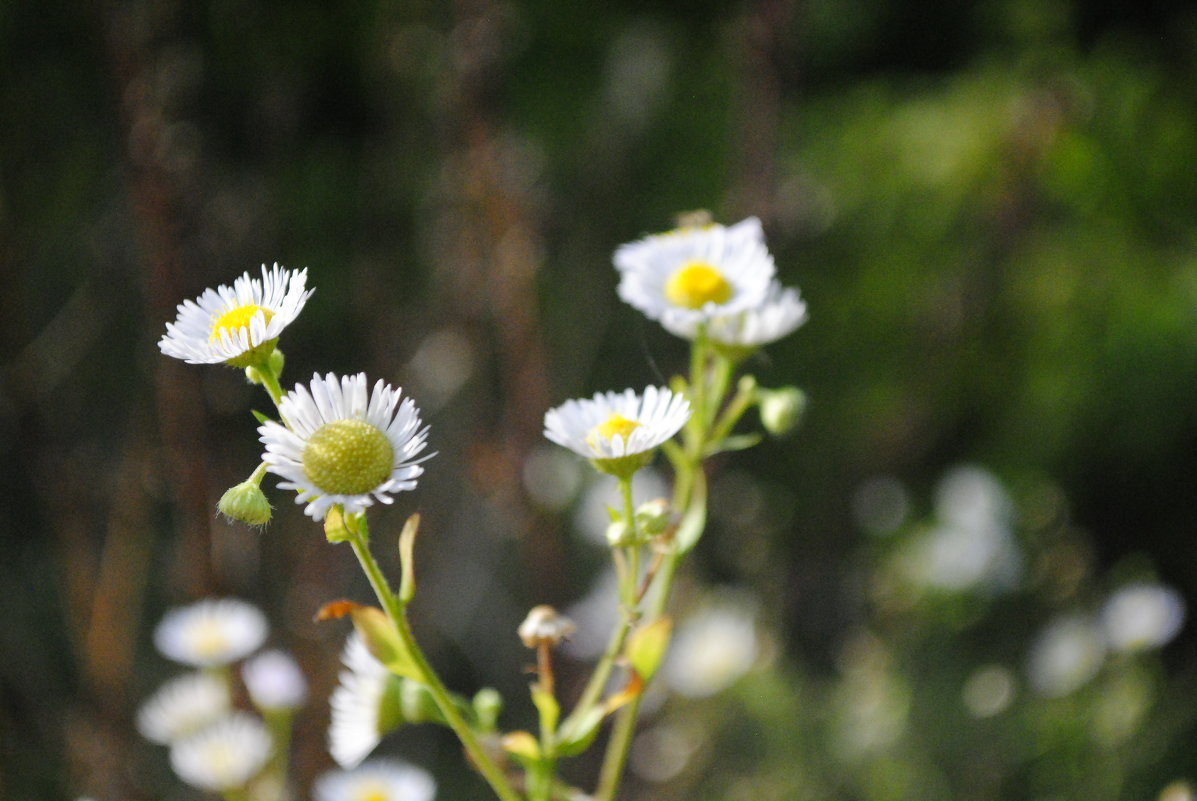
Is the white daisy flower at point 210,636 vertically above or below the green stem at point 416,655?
Result: above

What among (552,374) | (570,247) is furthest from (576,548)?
(570,247)

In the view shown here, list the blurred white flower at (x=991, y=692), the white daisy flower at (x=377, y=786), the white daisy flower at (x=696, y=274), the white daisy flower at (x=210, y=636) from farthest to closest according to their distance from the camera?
the blurred white flower at (x=991, y=692) < the white daisy flower at (x=210, y=636) < the white daisy flower at (x=377, y=786) < the white daisy flower at (x=696, y=274)

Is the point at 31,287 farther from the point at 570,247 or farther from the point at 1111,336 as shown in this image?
the point at 1111,336

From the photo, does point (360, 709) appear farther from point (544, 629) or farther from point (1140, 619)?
point (1140, 619)

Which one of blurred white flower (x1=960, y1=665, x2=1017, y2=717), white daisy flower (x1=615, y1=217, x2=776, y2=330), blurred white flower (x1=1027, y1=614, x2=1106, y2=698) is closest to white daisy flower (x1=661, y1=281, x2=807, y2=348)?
white daisy flower (x1=615, y1=217, x2=776, y2=330)

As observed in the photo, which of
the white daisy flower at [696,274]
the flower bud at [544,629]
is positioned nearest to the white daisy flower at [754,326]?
the white daisy flower at [696,274]

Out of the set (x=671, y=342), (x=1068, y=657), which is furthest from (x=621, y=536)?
(x=671, y=342)

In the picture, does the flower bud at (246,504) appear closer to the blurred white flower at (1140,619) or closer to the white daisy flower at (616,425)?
the white daisy flower at (616,425)
